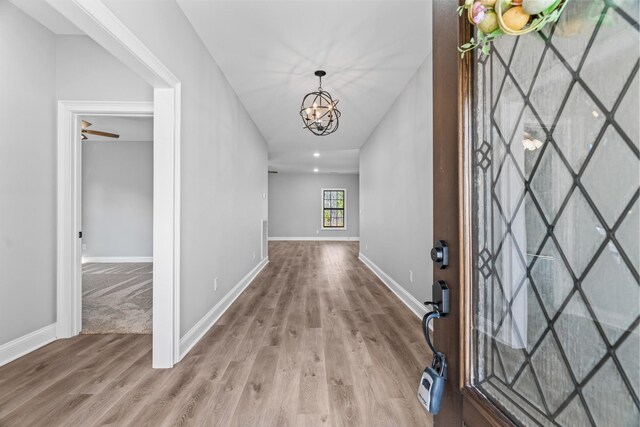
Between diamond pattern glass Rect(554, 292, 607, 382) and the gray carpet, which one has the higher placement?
diamond pattern glass Rect(554, 292, 607, 382)

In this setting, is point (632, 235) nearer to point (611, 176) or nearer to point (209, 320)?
point (611, 176)

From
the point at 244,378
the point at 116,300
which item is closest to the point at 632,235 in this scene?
the point at 244,378

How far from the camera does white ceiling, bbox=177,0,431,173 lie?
7.48ft

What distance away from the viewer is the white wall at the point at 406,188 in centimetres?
292

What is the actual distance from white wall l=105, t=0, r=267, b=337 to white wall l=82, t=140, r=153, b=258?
11.2 feet

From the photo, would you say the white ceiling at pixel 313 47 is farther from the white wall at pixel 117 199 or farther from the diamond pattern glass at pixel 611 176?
the white wall at pixel 117 199

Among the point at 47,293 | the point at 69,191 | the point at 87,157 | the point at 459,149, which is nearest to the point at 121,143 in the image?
the point at 87,157

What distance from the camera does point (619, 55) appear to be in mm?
408

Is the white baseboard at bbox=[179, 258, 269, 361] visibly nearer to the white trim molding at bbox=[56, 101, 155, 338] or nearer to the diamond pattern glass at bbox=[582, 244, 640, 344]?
the white trim molding at bbox=[56, 101, 155, 338]

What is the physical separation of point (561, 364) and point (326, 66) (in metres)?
3.21

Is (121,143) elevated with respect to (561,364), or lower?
elevated

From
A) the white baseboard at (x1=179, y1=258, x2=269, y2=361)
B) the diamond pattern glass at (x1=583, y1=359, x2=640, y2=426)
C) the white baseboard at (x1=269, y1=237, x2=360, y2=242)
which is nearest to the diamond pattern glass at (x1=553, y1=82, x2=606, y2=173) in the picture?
the diamond pattern glass at (x1=583, y1=359, x2=640, y2=426)

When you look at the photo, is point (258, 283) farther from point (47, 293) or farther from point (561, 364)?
point (561, 364)

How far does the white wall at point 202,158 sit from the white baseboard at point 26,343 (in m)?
1.24
